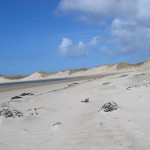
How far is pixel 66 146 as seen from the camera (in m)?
8.11

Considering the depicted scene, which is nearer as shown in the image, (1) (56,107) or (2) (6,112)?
(2) (6,112)

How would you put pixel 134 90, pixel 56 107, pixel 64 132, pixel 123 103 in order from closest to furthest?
pixel 64 132 < pixel 123 103 < pixel 56 107 < pixel 134 90

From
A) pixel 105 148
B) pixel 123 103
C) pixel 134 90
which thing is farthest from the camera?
pixel 134 90

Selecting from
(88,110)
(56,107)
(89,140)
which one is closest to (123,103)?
(88,110)

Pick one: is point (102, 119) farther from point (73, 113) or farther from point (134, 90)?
point (134, 90)

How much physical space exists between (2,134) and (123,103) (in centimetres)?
582

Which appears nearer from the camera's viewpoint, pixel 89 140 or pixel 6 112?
pixel 89 140

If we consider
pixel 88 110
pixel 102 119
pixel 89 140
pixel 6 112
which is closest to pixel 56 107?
pixel 88 110

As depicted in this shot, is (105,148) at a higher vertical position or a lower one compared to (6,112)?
lower

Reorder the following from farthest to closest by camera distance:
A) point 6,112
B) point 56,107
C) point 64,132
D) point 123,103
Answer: point 56,107 < point 123,103 < point 6,112 < point 64,132

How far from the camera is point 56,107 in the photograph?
1530 cm

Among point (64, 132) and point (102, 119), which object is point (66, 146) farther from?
point (102, 119)

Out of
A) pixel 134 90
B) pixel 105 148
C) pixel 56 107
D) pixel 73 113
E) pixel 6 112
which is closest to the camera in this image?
pixel 105 148

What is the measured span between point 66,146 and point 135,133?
1.79 metres
